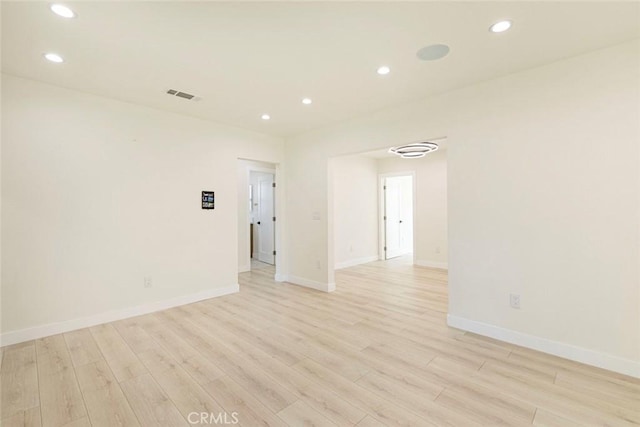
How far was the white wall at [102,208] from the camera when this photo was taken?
9.32ft

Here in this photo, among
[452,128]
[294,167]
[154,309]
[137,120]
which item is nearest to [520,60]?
[452,128]

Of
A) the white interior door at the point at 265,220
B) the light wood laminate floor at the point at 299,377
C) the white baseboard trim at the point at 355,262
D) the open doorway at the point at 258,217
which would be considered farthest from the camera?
the white interior door at the point at 265,220

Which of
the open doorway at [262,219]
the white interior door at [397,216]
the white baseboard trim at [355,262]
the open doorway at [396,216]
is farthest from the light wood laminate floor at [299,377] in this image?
the white interior door at [397,216]

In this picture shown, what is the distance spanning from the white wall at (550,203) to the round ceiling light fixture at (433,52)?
804mm

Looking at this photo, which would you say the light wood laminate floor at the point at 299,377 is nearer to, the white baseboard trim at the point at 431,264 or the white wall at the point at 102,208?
the white wall at the point at 102,208

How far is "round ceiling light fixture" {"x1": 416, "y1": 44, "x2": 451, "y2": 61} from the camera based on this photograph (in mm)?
2328

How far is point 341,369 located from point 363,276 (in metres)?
3.38

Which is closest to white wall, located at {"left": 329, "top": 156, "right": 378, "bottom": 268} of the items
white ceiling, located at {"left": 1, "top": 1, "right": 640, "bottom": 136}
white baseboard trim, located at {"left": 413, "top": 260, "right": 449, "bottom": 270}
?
white baseboard trim, located at {"left": 413, "top": 260, "right": 449, "bottom": 270}

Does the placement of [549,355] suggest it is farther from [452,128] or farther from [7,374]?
[7,374]

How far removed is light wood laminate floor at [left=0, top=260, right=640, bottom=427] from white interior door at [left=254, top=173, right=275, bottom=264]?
3.48m

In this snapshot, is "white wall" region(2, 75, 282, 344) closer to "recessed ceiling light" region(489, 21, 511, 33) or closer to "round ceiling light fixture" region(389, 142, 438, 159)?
"round ceiling light fixture" region(389, 142, 438, 159)

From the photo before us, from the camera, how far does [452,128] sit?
10.3 ft

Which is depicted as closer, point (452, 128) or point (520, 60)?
point (520, 60)

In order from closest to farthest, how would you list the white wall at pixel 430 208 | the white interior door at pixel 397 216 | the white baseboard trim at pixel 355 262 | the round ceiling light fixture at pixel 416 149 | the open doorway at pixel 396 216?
the round ceiling light fixture at pixel 416 149
the white wall at pixel 430 208
the white baseboard trim at pixel 355 262
the open doorway at pixel 396 216
the white interior door at pixel 397 216
